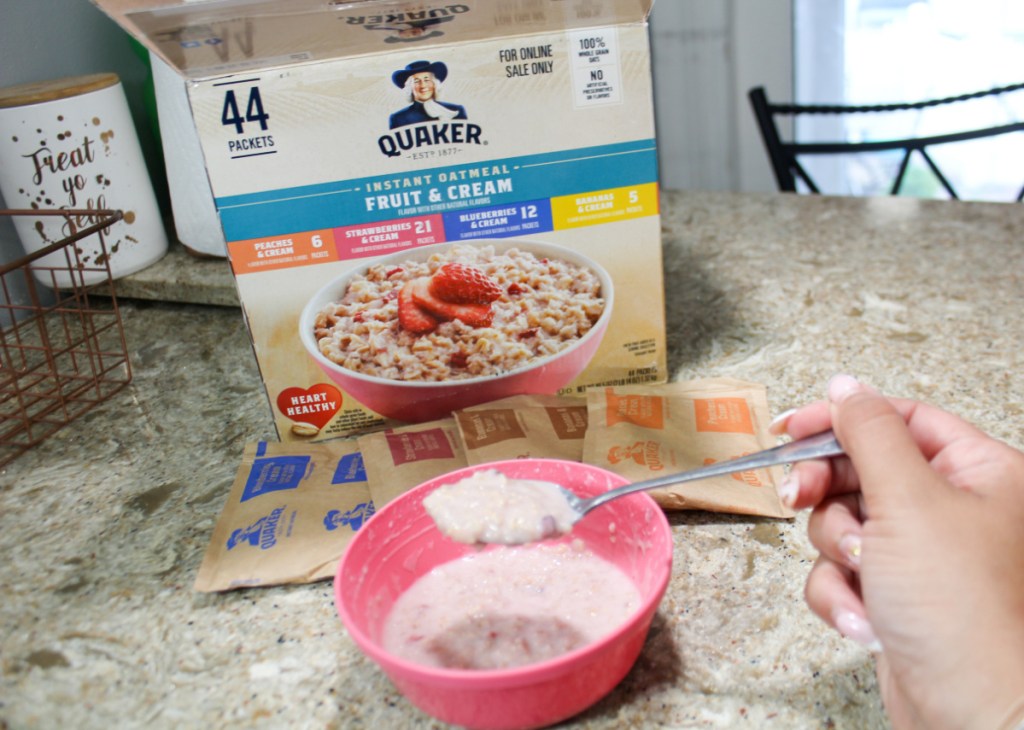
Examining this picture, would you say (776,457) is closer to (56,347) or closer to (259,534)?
(259,534)

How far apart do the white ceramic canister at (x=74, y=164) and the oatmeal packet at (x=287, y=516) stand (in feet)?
1.22

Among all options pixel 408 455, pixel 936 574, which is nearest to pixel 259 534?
pixel 408 455

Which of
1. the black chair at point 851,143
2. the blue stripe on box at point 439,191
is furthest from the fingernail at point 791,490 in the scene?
the black chair at point 851,143

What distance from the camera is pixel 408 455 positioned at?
737 millimetres

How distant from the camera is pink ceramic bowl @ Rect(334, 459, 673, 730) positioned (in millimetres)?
435

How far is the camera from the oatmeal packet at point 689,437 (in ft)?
2.16

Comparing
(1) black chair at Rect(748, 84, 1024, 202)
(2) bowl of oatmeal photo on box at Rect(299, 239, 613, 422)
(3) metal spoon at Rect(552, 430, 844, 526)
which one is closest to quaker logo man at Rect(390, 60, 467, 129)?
(2) bowl of oatmeal photo on box at Rect(299, 239, 613, 422)

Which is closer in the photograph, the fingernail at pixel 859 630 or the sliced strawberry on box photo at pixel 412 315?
the fingernail at pixel 859 630

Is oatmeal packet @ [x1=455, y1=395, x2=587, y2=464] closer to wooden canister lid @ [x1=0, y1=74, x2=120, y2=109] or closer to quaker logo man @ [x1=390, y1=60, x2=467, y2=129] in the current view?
quaker logo man @ [x1=390, y1=60, x2=467, y2=129]

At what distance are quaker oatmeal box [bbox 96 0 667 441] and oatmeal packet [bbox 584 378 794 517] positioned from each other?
0.06m

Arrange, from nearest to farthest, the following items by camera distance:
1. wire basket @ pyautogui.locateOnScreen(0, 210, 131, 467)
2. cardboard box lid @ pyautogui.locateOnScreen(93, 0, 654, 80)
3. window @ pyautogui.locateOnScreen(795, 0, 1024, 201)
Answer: cardboard box lid @ pyautogui.locateOnScreen(93, 0, 654, 80)
wire basket @ pyautogui.locateOnScreen(0, 210, 131, 467)
window @ pyautogui.locateOnScreen(795, 0, 1024, 201)

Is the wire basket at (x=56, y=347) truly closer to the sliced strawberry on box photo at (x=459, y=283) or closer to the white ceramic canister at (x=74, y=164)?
the white ceramic canister at (x=74, y=164)

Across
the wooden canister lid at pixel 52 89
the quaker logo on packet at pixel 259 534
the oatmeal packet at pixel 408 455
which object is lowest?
the quaker logo on packet at pixel 259 534

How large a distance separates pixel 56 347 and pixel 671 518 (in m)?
0.80
